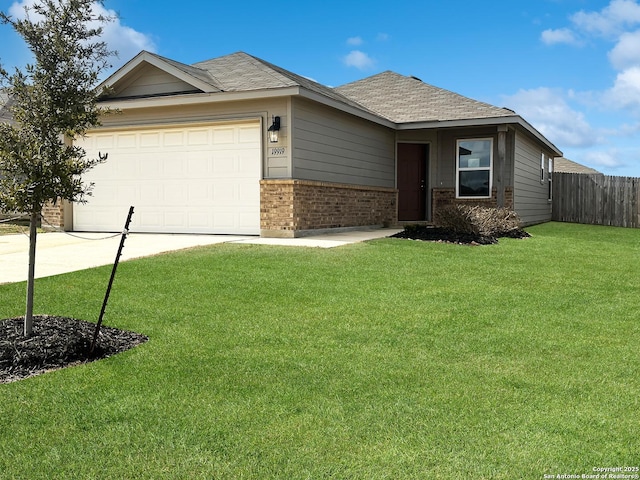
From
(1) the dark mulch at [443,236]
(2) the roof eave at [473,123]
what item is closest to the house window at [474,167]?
(2) the roof eave at [473,123]

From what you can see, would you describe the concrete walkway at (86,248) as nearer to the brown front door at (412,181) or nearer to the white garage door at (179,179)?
the white garage door at (179,179)

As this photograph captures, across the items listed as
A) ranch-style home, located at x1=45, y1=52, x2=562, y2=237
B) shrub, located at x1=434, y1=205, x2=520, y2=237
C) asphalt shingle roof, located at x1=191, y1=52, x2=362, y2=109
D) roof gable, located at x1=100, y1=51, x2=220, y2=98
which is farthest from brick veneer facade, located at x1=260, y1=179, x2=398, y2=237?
roof gable, located at x1=100, y1=51, x2=220, y2=98

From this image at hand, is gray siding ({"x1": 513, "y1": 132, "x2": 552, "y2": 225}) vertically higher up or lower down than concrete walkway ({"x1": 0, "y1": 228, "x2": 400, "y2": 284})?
higher up

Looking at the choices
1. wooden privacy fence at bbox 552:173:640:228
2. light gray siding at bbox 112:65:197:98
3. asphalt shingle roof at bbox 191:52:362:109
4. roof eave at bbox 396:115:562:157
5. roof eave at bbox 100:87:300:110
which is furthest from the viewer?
wooden privacy fence at bbox 552:173:640:228

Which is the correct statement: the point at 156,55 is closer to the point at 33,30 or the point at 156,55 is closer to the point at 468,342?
the point at 33,30

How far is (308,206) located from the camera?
491 inches

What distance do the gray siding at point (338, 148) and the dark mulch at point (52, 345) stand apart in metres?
7.41

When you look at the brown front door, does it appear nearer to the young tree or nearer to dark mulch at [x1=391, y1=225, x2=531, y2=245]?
dark mulch at [x1=391, y1=225, x2=531, y2=245]

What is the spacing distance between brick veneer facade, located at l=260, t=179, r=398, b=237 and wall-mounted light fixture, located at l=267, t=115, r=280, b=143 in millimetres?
855

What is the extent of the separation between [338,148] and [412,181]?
4145 millimetres

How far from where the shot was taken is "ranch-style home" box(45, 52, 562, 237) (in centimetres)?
1216

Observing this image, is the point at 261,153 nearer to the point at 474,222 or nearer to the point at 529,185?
the point at 474,222

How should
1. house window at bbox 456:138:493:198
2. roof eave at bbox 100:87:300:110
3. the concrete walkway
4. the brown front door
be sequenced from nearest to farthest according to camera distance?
1. the concrete walkway
2. roof eave at bbox 100:87:300:110
3. house window at bbox 456:138:493:198
4. the brown front door

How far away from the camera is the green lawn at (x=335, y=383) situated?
2.85 m
